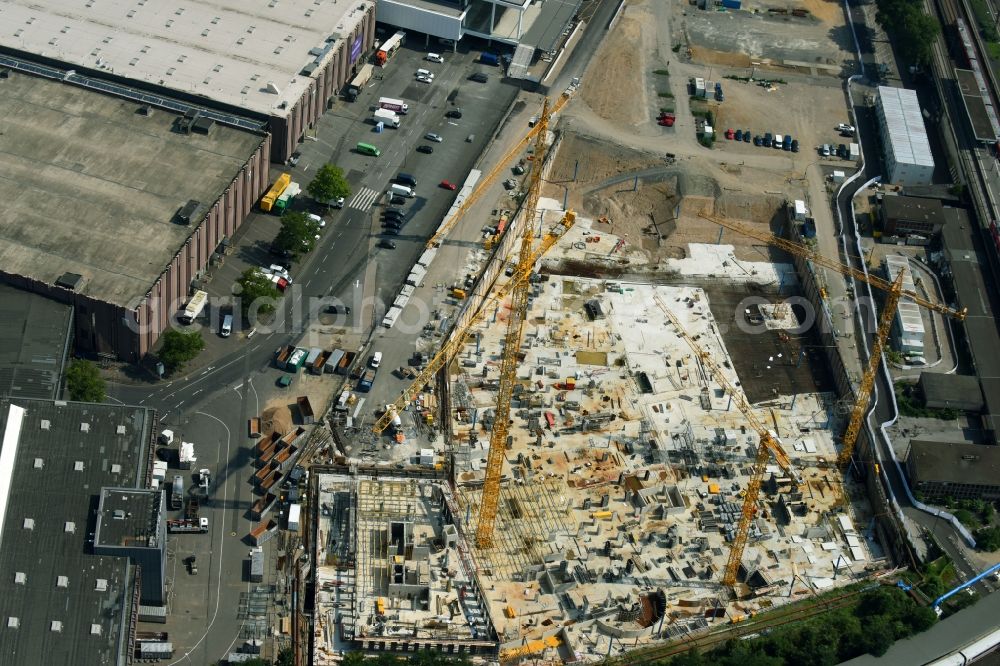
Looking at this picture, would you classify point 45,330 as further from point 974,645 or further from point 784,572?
point 974,645

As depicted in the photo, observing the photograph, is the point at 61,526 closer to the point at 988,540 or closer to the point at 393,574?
the point at 393,574

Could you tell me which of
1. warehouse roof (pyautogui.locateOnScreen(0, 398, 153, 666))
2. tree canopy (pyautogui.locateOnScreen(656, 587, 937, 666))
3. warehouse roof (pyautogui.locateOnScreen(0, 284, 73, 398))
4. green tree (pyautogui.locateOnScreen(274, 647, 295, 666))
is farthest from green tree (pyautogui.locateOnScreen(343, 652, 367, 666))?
warehouse roof (pyautogui.locateOnScreen(0, 284, 73, 398))

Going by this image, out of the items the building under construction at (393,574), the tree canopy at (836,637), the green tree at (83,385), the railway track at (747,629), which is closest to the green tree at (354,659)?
the building under construction at (393,574)

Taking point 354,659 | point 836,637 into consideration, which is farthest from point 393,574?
point 836,637

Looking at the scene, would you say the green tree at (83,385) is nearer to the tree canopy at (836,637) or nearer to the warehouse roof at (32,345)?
the warehouse roof at (32,345)

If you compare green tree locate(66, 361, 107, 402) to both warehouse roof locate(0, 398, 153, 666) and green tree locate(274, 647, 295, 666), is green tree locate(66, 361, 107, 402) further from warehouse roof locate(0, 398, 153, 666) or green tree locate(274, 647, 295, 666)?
green tree locate(274, 647, 295, 666)
